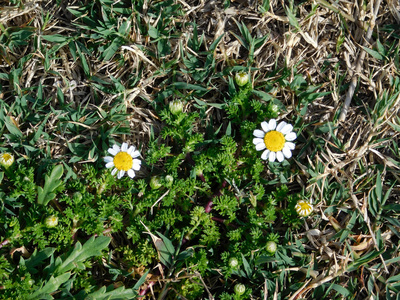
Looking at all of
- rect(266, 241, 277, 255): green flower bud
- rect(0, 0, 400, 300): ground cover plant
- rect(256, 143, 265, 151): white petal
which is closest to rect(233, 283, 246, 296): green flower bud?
rect(0, 0, 400, 300): ground cover plant

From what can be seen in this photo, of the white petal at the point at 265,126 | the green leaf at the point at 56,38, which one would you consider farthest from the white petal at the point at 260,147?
the green leaf at the point at 56,38

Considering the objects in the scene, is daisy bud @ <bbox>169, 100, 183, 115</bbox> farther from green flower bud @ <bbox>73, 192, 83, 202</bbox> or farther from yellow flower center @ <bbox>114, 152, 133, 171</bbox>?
Result: green flower bud @ <bbox>73, 192, 83, 202</bbox>

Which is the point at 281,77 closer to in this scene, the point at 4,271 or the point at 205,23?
the point at 205,23

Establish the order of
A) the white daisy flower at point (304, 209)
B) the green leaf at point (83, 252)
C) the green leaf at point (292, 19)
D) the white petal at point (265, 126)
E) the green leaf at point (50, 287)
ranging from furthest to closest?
the green leaf at point (292, 19) < the white petal at point (265, 126) < the white daisy flower at point (304, 209) < the green leaf at point (83, 252) < the green leaf at point (50, 287)

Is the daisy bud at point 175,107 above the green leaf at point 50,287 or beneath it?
above

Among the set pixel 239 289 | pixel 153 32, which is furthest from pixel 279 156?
pixel 153 32

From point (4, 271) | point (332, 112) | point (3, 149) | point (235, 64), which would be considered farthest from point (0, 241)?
point (332, 112)

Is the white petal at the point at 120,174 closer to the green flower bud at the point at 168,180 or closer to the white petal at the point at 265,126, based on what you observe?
the green flower bud at the point at 168,180

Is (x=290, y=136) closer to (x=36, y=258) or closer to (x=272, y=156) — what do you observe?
(x=272, y=156)
